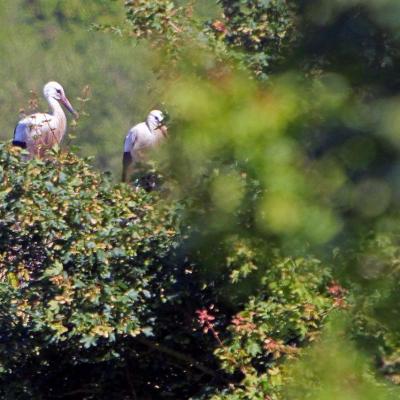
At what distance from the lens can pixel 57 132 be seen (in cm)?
859

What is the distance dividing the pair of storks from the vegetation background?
0.41 feet

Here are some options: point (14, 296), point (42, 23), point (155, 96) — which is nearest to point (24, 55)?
point (42, 23)

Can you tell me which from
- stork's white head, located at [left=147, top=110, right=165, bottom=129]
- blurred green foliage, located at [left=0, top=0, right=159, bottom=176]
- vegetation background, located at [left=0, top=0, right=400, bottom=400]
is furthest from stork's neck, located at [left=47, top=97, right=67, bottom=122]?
stork's white head, located at [left=147, top=110, right=165, bottom=129]

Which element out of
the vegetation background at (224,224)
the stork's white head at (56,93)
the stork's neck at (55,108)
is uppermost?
the stork's white head at (56,93)

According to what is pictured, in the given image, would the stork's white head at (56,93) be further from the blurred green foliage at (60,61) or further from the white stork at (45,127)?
the blurred green foliage at (60,61)

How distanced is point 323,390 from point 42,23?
16541mm

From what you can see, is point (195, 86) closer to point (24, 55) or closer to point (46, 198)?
point (46, 198)

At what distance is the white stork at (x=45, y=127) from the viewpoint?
5844 millimetres

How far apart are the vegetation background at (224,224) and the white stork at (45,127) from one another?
0.58ft

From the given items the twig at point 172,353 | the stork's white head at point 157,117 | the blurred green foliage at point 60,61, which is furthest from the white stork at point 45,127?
the stork's white head at point 157,117

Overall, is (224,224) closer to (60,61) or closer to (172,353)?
(172,353)

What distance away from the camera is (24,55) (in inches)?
776

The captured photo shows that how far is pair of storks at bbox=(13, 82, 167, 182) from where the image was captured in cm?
322

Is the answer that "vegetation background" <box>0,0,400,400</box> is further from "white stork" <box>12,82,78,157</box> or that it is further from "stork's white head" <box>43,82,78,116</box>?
"stork's white head" <box>43,82,78,116</box>
